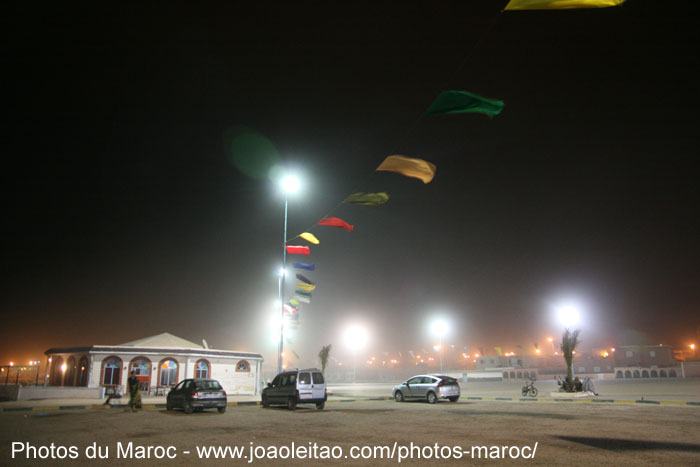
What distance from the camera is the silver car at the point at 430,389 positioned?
23.3 metres

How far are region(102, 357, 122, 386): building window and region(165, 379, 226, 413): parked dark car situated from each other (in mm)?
17996

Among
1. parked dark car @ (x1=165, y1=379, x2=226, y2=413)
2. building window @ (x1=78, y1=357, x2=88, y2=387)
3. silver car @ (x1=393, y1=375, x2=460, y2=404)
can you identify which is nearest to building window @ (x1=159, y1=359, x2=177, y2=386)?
building window @ (x1=78, y1=357, x2=88, y2=387)

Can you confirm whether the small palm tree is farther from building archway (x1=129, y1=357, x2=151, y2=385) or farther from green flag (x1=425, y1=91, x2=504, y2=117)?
building archway (x1=129, y1=357, x2=151, y2=385)

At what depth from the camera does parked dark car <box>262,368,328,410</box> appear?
66.4ft

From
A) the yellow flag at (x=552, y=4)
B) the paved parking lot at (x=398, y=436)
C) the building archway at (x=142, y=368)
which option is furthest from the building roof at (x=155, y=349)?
the yellow flag at (x=552, y=4)

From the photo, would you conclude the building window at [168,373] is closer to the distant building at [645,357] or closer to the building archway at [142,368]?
the building archway at [142,368]

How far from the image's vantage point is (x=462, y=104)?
12.1 m

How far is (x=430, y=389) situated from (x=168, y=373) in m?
23.2

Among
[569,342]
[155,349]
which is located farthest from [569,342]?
[155,349]

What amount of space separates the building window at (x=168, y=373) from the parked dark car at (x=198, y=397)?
18436 mm

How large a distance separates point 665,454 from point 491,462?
3.22 m

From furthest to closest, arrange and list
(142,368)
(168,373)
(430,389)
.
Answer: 1. (168,373)
2. (142,368)
3. (430,389)

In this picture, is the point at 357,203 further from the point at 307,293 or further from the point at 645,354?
the point at 645,354

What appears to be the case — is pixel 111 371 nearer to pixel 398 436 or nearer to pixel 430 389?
pixel 430 389
